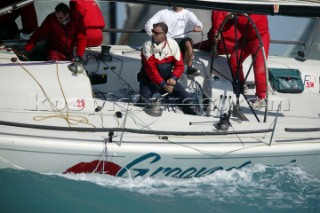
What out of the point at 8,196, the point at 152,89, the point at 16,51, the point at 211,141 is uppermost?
the point at 16,51

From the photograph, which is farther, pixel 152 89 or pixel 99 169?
pixel 152 89

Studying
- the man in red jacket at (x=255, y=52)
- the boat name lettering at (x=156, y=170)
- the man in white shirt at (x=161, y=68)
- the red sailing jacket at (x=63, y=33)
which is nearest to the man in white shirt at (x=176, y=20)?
the man in red jacket at (x=255, y=52)

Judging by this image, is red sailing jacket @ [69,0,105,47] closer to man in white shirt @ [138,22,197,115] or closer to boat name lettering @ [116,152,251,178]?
man in white shirt @ [138,22,197,115]

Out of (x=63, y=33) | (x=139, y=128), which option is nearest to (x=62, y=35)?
(x=63, y=33)

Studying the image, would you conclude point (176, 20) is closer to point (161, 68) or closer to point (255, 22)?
point (255, 22)

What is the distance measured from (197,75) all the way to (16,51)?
2.16 meters

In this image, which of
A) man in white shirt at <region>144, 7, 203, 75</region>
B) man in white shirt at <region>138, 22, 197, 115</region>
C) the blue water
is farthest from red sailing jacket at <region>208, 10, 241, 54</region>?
the blue water

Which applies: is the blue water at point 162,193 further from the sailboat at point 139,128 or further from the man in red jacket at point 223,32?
the man in red jacket at point 223,32

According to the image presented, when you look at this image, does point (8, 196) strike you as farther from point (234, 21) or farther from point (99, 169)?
point (234, 21)

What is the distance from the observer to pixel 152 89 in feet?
19.9

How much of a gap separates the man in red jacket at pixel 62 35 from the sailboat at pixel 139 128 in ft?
1.04

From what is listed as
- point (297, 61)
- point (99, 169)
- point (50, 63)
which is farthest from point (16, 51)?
point (297, 61)

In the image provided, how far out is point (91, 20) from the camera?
280 inches

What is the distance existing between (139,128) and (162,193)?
0.65 m
